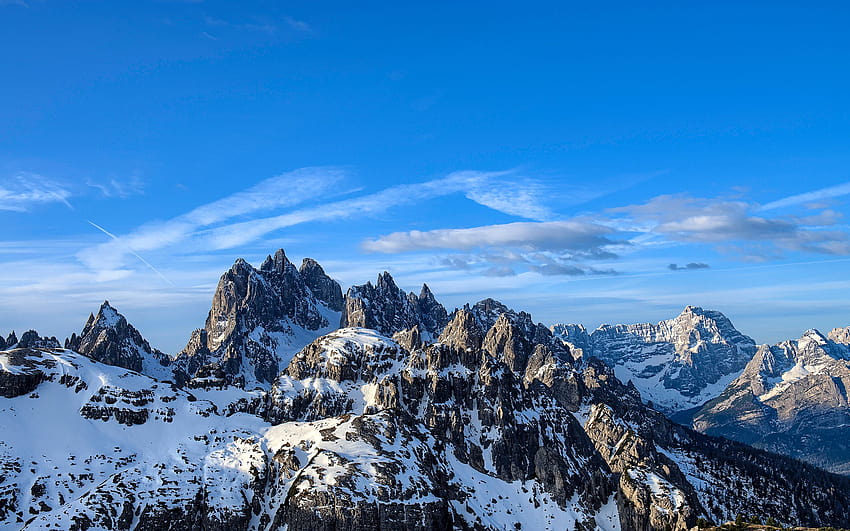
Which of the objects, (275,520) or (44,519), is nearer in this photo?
(44,519)

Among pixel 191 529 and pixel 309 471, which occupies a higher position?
pixel 309 471

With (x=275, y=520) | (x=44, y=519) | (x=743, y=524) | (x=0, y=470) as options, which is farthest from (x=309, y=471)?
(x=743, y=524)

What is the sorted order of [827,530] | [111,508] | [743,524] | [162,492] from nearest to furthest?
[827,530] → [743,524] → [111,508] → [162,492]

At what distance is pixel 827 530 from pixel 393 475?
117 meters

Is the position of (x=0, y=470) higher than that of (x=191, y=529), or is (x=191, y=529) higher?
(x=0, y=470)

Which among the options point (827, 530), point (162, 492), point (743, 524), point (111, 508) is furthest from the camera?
point (162, 492)

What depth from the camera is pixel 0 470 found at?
194 metres

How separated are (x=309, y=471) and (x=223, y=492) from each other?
93.8 ft

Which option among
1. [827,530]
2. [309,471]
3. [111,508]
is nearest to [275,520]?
[309,471]

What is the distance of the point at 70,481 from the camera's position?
199m

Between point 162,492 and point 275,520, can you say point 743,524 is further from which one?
point 162,492

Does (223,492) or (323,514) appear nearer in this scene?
(323,514)

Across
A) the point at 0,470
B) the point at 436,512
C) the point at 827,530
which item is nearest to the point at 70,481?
the point at 0,470

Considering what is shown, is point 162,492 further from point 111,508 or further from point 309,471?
point 309,471
